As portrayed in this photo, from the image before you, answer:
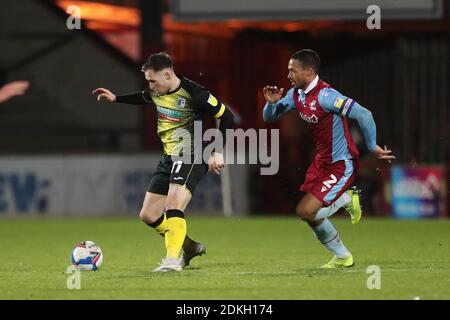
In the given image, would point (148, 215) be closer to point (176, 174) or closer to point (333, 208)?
point (176, 174)

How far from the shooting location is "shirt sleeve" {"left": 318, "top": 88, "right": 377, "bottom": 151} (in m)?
10.7

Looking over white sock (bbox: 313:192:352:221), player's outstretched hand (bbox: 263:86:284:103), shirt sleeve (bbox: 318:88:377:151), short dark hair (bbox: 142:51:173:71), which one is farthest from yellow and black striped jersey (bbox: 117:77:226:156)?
white sock (bbox: 313:192:352:221)

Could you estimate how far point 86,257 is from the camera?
36.0 feet

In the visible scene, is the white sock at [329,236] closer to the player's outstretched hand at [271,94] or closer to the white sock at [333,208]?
the white sock at [333,208]

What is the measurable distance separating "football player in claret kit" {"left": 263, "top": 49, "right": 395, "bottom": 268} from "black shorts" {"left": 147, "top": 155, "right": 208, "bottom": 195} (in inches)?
31.0

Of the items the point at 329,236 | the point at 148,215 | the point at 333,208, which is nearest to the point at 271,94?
the point at 333,208

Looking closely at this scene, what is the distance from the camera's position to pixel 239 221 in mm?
20188

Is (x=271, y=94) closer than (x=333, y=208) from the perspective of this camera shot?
Yes

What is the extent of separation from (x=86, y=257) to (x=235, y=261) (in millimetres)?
1960

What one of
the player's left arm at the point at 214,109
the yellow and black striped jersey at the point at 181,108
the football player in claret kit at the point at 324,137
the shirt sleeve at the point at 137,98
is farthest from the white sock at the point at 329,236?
the shirt sleeve at the point at 137,98

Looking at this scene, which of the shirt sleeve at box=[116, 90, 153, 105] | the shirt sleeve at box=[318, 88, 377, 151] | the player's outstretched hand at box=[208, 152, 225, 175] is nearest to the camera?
the player's outstretched hand at box=[208, 152, 225, 175]

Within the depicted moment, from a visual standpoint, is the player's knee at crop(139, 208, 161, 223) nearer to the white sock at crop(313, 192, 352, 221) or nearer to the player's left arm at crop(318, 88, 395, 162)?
the white sock at crop(313, 192, 352, 221)

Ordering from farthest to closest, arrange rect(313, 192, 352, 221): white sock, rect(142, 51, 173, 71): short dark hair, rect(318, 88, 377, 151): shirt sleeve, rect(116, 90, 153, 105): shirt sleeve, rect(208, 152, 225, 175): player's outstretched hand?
rect(116, 90, 153, 105): shirt sleeve < rect(313, 192, 352, 221): white sock < rect(142, 51, 173, 71): short dark hair < rect(318, 88, 377, 151): shirt sleeve < rect(208, 152, 225, 175): player's outstretched hand
